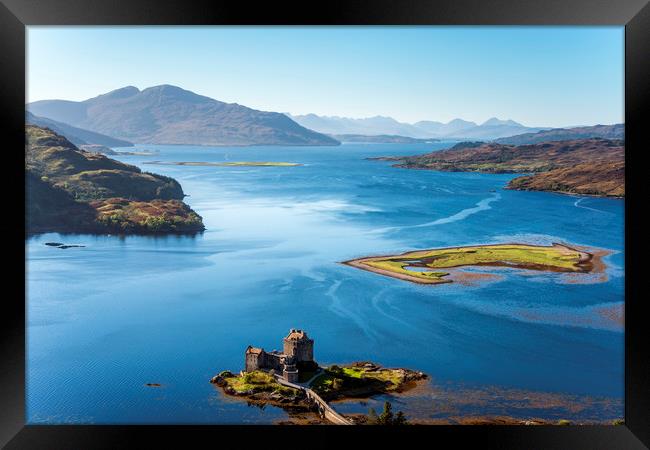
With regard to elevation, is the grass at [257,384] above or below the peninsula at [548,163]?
below

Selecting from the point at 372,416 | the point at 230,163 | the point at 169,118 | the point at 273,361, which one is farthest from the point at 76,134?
the point at 372,416

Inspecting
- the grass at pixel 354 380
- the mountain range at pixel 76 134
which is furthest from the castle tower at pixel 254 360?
the mountain range at pixel 76 134

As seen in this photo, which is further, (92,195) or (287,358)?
(92,195)

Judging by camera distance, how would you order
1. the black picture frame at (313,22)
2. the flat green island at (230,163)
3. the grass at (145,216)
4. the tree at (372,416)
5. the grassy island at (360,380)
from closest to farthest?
the black picture frame at (313,22) < the tree at (372,416) < the grassy island at (360,380) < the grass at (145,216) < the flat green island at (230,163)

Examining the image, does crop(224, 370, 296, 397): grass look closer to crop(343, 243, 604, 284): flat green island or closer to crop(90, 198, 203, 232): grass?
crop(343, 243, 604, 284): flat green island

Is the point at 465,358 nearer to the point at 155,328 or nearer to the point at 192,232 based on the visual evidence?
the point at 155,328

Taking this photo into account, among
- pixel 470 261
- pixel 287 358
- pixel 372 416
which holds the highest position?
pixel 470 261

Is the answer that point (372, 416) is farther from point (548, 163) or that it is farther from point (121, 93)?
point (121, 93)

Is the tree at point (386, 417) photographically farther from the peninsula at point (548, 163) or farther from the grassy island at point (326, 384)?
the peninsula at point (548, 163)
